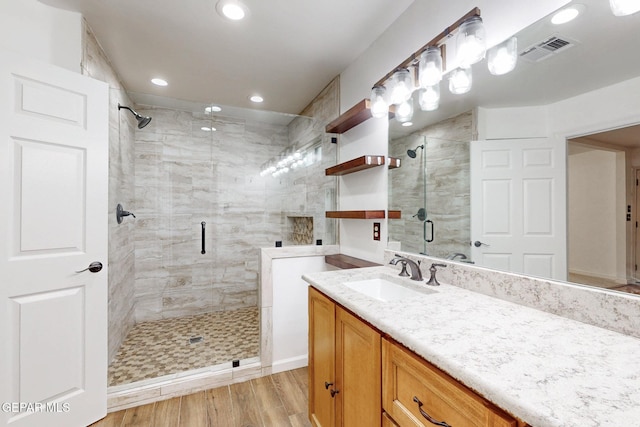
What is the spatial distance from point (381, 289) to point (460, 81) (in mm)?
1213

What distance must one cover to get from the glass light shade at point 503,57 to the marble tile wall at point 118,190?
250 centimetres

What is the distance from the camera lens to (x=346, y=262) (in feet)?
7.09

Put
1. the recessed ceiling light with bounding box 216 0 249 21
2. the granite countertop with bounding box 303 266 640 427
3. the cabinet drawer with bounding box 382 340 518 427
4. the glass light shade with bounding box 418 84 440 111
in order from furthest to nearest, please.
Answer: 1. the recessed ceiling light with bounding box 216 0 249 21
2. the glass light shade with bounding box 418 84 440 111
3. the cabinet drawer with bounding box 382 340 518 427
4. the granite countertop with bounding box 303 266 640 427

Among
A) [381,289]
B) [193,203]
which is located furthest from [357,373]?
[193,203]

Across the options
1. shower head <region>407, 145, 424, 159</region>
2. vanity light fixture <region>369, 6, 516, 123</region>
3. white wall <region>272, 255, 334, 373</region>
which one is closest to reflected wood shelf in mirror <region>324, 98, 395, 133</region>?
vanity light fixture <region>369, 6, 516, 123</region>

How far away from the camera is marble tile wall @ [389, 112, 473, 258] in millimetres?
1426

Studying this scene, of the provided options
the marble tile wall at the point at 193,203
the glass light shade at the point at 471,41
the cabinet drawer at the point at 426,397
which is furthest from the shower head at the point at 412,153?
the marble tile wall at the point at 193,203

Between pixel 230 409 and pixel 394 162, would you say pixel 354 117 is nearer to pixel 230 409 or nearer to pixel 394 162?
pixel 394 162

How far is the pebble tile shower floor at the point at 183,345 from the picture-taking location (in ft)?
7.41

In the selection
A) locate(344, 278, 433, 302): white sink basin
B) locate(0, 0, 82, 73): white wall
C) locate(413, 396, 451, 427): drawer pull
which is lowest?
locate(413, 396, 451, 427): drawer pull

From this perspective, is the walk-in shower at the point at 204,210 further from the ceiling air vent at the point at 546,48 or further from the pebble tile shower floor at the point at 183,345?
the ceiling air vent at the point at 546,48

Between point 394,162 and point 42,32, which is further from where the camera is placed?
point 394,162

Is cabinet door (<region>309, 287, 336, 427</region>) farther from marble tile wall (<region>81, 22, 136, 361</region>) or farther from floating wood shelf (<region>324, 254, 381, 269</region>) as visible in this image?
marble tile wall (<region>81, 22, 136, 361</region>)

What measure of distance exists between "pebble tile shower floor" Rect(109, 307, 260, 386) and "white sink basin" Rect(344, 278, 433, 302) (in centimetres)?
147
